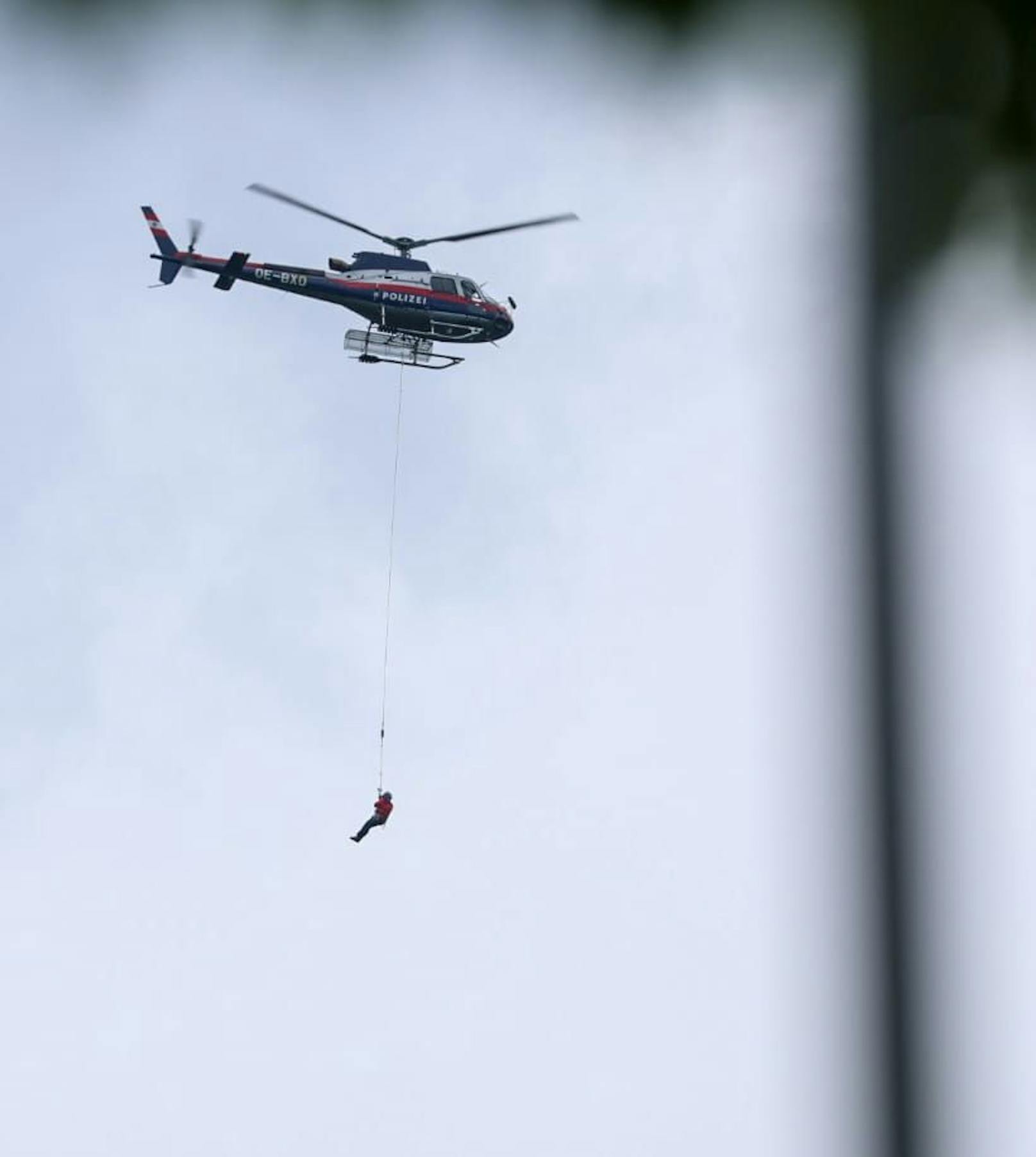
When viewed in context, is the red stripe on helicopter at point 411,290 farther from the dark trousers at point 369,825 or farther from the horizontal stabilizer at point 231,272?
the dark trousers at point 369,825

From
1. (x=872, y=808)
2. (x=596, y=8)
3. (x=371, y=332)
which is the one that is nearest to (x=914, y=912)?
(x=872, y=808)

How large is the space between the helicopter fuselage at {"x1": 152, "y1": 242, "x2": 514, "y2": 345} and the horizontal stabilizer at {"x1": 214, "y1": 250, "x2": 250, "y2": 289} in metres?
0.03

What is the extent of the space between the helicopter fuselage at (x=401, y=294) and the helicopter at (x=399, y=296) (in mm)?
13

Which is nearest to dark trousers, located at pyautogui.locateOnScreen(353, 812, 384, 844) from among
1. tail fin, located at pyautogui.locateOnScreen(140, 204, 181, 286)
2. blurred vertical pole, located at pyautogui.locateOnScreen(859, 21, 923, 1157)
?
tail fin, located at pyautogui.locateOnScreen(140, 204, 181, 286)

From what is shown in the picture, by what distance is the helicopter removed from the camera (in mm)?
38594

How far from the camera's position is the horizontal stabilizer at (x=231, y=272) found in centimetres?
4059

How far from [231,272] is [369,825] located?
1396 cm

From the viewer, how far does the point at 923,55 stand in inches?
75.6

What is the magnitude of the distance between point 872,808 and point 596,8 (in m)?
0.91

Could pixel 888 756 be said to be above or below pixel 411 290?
below

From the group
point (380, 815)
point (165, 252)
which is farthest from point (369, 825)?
point (165, 252)

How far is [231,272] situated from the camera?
40750 mm

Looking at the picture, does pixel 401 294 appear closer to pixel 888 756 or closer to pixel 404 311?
pixel 404 311

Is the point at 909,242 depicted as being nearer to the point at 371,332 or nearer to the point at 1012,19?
the point at 1012,19
